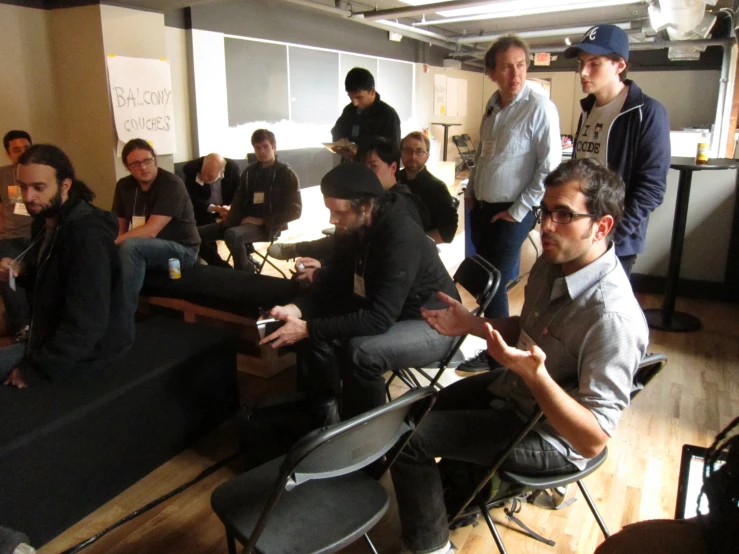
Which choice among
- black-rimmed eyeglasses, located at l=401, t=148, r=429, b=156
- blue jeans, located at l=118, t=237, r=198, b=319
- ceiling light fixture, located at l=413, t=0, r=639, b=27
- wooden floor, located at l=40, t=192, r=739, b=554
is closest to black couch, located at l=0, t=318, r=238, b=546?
wooden floor, located at l=40, t=192, r=739, b=554

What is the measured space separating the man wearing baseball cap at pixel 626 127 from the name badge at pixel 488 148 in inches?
19.8

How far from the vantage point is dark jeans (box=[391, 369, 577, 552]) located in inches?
55.2

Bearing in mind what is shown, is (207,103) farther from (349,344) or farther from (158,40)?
(349,344)

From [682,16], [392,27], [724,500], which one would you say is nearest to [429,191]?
[724,500]

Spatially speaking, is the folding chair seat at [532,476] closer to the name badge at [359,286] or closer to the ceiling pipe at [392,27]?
the name badge at [359,286]

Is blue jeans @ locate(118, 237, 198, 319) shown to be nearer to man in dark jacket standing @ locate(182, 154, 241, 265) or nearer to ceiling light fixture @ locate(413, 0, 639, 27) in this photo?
man in dark jacket standing @ locate(182, 154, 241, 265)

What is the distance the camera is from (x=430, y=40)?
9188mm

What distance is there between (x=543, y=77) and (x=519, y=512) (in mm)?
12206

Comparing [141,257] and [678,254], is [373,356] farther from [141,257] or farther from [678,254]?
[678,254]

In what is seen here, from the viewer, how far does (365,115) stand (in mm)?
3537

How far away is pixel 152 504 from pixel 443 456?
1.11 meters

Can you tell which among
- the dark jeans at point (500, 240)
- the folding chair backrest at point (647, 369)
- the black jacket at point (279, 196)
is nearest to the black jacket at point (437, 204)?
the dark jeans at point (500, 240)

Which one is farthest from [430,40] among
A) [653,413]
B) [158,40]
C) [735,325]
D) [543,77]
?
[653,413]

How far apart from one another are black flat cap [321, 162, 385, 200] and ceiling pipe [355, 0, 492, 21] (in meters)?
4.40
